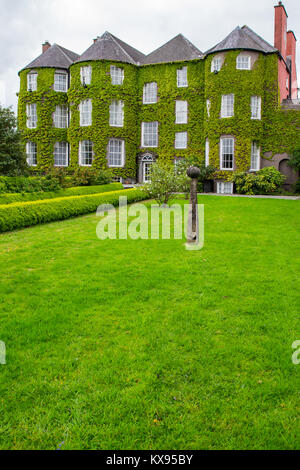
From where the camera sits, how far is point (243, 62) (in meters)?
26.0

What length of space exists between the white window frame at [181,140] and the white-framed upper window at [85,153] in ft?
23.2

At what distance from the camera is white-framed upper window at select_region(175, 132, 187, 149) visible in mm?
29312

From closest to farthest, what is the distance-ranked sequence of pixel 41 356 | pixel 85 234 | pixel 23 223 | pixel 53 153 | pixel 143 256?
pixel 41 356 → pixel 143 256 → pixel 85 234 → pixel 23 223 → pixel 53 153

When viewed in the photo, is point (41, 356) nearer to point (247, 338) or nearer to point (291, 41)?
point (247, 338)

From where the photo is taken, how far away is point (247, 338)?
165 inches

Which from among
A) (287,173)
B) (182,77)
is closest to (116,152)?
(182,77)

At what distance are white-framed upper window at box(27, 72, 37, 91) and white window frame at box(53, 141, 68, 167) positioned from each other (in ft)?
17.4

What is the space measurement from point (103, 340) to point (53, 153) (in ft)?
96.8

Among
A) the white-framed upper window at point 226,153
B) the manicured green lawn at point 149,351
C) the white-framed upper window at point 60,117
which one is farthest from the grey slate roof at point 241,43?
the manicured green lawn at point 149,351

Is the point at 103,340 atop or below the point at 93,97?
below

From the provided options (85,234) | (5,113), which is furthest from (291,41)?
(85,234)

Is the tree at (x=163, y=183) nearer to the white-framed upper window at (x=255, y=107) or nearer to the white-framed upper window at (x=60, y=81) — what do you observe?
the white-framed upper window at (x=255, y=107)

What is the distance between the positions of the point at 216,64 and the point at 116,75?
8058 mm
